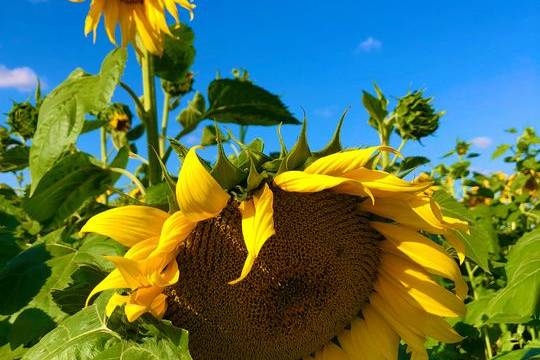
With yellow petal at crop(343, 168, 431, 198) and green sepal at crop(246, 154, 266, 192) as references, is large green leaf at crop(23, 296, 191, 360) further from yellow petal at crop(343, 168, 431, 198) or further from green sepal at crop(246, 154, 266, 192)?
yellow petal at crop(343, 168, 431, 198)

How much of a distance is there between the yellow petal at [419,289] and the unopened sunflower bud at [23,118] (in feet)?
10.8

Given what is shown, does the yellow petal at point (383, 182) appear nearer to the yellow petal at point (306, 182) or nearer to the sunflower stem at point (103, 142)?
the yellow petal at point (306, 182)

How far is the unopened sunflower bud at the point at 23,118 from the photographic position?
4293 millimetres

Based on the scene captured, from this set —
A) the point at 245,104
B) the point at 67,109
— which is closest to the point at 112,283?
the point at 67,109

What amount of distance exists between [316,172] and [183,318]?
0.47 m

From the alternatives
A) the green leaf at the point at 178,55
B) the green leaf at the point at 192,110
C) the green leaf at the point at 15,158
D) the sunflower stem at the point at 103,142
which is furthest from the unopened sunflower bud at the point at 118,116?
the green leaf at the point at 178,55

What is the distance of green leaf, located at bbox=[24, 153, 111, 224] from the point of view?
8.53ft

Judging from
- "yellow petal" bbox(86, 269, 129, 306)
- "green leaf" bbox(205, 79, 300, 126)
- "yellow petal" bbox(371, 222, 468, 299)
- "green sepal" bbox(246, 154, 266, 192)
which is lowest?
"yellow petal" bbox(371, 222, 468, 299)

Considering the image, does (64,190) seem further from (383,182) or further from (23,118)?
(23,118)

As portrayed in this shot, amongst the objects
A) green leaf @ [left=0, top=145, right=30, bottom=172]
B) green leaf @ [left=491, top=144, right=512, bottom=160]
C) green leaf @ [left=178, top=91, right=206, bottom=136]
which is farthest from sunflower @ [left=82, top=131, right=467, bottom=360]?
Result: green leaf @ [left=491, top=144, right=512, bottom=160]

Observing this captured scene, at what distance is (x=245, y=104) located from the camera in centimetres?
306

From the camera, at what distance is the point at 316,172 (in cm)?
139

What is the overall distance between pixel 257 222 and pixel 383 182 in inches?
13.0

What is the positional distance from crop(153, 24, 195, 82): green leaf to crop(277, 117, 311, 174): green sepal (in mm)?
1873
